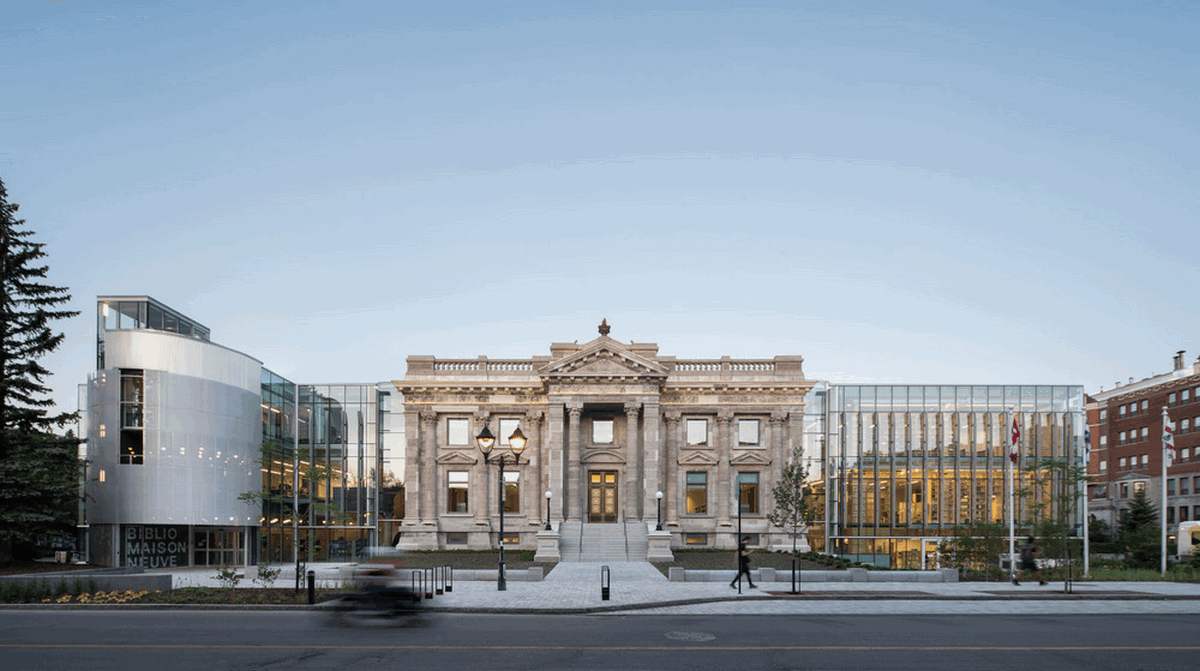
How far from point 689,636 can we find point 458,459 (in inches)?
1598

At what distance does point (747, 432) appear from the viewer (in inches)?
2296

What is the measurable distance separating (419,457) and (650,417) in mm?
15142

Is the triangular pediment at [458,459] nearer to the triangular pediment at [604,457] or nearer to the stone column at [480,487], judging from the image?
the stone column at [480,487]

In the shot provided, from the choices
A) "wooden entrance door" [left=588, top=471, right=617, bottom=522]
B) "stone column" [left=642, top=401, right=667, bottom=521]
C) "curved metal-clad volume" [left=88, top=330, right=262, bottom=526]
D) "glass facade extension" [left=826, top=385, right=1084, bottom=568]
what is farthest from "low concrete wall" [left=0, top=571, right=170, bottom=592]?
"glass facade extension" [left=826, top=385, right=1084, bottom=568]

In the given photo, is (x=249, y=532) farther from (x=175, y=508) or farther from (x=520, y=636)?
(x=520, y=636)

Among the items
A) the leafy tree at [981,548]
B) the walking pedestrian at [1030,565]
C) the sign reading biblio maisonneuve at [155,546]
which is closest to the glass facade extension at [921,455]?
the leafy tree at [981,548]

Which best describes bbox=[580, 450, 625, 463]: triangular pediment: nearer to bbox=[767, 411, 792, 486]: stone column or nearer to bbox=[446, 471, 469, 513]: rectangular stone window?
bbox=[446, 471, 469, 513]: rectangular stone window

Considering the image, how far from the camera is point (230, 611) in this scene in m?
24.6

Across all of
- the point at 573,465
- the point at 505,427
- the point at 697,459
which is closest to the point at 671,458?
the point at 697,459

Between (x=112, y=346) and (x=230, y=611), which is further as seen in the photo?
(x=112, y=346)

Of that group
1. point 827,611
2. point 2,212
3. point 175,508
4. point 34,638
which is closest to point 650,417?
point 175,508

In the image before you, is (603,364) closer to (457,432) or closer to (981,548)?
(457,432)

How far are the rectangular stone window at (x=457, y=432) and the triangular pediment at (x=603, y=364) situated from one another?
7.15 m

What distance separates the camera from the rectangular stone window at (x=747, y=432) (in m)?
58.2
